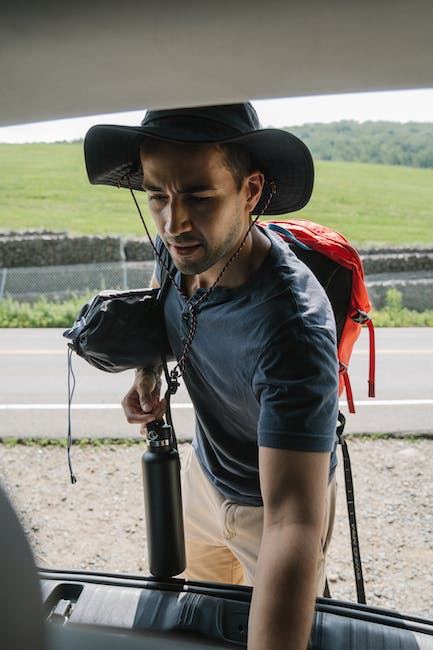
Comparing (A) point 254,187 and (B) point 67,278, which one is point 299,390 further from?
(B) point 67,278

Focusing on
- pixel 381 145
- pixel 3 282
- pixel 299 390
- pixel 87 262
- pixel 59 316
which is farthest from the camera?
pixel 381 145

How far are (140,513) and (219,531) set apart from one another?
2.42 metres

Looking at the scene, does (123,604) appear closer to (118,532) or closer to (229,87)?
(229,87)

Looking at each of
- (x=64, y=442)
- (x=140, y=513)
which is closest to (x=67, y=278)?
(x=64, y=442)

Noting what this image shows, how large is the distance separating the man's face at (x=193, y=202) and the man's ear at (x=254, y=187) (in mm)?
54

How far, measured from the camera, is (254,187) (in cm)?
149

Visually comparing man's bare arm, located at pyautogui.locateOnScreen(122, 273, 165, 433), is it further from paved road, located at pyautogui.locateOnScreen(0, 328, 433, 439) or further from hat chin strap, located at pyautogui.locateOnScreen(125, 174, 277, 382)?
paved road, located at pyautogui.locateOnScreen(0, 328, 433, 439)

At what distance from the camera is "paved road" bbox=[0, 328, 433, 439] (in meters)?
5.57

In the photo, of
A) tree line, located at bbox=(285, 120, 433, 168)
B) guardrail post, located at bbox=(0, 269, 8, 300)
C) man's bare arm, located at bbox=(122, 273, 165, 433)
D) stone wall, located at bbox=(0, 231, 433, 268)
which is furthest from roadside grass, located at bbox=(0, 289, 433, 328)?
man's bare arm, located at bbox=(122, 273, 165, 433)

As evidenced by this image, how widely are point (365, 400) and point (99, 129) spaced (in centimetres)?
541

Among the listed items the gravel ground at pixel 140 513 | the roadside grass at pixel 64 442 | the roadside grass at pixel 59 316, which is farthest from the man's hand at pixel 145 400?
the roadside grass at pixel 59 316

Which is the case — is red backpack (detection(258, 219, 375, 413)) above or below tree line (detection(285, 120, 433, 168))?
below

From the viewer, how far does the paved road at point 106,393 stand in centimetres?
557

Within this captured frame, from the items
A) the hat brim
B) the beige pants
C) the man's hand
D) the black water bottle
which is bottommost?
the beige pants
